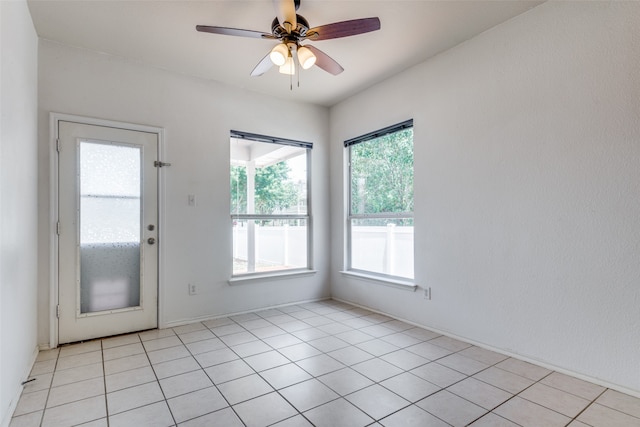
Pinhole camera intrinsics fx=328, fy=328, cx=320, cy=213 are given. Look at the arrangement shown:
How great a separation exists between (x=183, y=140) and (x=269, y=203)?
1260mm

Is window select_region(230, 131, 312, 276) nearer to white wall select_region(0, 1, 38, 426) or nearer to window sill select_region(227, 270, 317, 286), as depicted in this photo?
window sill select_region(227, 270, 317, 286)

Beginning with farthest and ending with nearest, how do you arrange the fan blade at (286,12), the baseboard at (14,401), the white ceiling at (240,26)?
the white ceiling at (240,26)
the fan blade at (286,12)
the baseboard at (14,401)

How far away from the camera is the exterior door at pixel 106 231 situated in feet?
9.75

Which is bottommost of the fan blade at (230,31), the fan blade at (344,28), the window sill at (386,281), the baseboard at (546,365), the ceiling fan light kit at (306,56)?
the baseboard at (546,365)

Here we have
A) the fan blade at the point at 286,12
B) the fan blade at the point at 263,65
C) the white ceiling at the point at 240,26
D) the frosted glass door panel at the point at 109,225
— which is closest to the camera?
the fan blade at the point at 286,12

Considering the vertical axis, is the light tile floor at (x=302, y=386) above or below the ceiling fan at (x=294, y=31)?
below

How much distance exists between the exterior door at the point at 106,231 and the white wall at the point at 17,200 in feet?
0.80

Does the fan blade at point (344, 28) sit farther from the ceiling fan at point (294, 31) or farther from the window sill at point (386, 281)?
the window sill at point (386, 281)

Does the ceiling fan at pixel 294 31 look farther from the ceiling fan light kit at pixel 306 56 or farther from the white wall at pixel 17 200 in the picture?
the white wall at pixel 17 200

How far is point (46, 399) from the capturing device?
6.73 feet

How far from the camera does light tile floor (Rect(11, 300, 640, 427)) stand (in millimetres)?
1854

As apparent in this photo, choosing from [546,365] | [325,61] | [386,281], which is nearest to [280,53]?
[325,61]

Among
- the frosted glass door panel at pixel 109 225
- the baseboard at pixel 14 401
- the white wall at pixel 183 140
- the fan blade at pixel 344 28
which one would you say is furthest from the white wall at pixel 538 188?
the baseboard at pixel 14 401

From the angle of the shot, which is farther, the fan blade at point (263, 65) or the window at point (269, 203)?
the window at point (269, 203)
